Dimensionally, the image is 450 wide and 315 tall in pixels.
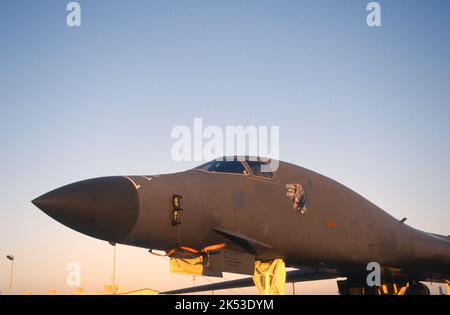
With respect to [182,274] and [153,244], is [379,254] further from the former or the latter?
[153,244]

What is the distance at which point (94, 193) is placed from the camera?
698 cm

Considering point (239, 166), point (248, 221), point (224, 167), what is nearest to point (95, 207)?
point (248, 221)

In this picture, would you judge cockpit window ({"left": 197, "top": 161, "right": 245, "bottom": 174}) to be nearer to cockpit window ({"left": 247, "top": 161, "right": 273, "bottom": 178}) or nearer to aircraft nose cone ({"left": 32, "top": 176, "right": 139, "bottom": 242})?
cockpit window ({"left": 247, "top": 161, "right": 273, "bottom": 178})

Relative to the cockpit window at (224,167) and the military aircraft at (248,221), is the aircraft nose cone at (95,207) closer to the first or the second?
the military aircraft at (248,221)

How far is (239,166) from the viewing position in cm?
958

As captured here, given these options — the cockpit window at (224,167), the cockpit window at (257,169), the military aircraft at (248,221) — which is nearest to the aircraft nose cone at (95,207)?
the military aircraft at (248,221)

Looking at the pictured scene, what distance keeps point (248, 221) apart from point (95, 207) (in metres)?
3.14

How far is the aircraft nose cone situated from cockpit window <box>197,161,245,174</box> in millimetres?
2401

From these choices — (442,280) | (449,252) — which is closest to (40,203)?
(449,252)

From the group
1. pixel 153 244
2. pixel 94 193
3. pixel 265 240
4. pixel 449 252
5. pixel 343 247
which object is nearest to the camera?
pixel 94 193

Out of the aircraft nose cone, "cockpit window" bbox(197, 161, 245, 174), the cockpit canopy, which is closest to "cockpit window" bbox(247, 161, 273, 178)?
the cockpit canopy

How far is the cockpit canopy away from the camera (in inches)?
367

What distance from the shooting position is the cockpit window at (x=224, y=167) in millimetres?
9273

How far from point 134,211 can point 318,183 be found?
5.42 m
